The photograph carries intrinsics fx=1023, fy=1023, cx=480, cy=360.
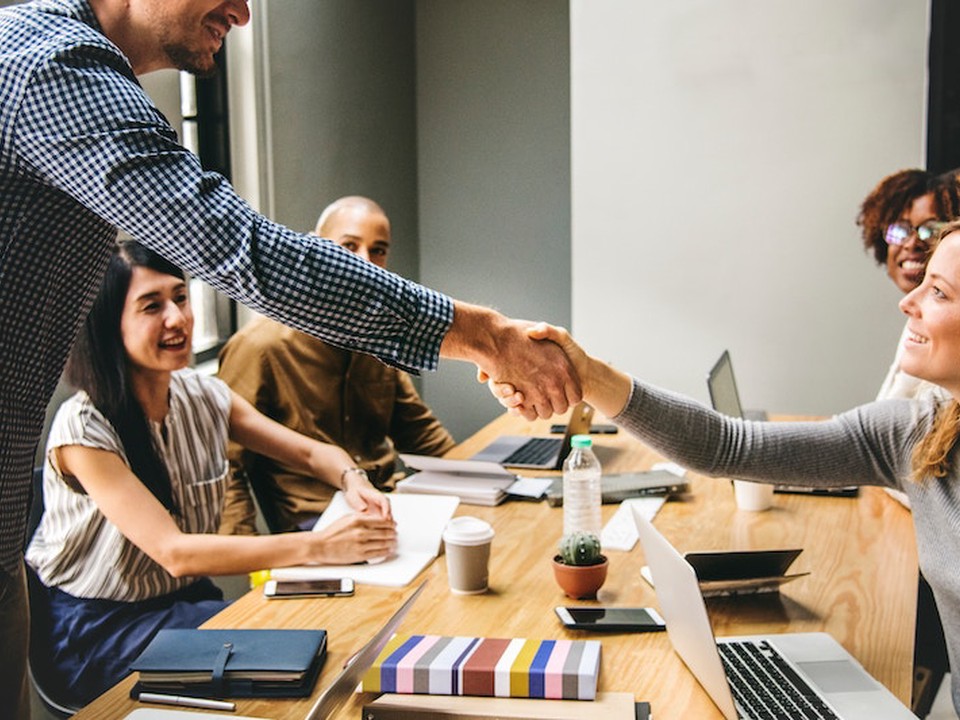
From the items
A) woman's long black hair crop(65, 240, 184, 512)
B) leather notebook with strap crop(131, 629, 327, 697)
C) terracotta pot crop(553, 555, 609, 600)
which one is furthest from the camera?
woman's long black hair crop(65, 240, 184, 512)

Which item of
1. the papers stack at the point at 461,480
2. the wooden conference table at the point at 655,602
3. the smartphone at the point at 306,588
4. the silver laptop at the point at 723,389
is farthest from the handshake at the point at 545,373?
the silver laptop at the point at 723,389

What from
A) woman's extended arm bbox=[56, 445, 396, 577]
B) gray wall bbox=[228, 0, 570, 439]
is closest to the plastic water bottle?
woman's extended arm bbox=[56, 445, 396, 577]

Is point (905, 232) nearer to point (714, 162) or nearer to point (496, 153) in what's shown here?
point (714, 162)

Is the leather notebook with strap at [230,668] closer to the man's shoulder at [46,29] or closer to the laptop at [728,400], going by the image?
the man's shoulder at [46,29]

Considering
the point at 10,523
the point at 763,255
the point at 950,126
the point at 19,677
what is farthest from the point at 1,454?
the point at 950,126

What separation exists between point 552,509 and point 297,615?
0.77 metres

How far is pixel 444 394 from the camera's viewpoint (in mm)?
5148

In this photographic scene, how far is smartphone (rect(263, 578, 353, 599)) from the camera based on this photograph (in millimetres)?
1677

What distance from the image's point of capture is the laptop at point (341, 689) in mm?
964

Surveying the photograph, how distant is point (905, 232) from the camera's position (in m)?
2.86

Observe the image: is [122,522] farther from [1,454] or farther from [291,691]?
[291,691]

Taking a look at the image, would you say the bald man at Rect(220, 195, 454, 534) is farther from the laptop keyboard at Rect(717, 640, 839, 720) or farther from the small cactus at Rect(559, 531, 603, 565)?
the laptop keyboard at Rect(717, 640, 839, 720)

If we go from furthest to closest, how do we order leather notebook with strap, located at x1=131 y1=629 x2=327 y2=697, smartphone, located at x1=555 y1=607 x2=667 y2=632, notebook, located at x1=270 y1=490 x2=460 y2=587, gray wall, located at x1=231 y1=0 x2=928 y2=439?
gray wall, located at x1=231 y1=0 x2=928 y2=439 < notebook, located at x1=270 y1=490 x2=460 y2=587 < smartphone, located at x1=555 y1=607 x2=667 y2=632 < leather notebook with strap, located at x1=131 y1=629 x2=327 y2=697

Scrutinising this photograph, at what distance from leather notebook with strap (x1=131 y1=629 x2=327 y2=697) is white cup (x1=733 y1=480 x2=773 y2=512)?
3.78 ft
